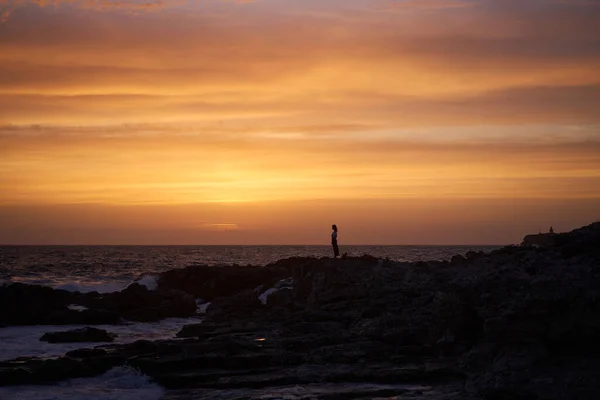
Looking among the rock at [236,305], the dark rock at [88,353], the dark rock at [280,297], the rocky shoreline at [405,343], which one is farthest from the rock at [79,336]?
the dark rock at [280,297]

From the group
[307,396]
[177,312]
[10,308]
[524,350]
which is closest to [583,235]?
[524,350]

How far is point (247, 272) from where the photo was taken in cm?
4444

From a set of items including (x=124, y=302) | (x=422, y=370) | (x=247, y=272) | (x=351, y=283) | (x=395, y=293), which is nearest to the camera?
(x=422, y=370)

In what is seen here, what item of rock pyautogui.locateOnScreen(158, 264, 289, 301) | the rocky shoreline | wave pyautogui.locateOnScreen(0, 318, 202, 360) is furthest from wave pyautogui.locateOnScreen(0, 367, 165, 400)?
rock pyautogui.locateOnScreen(158, 264, 289, 301)

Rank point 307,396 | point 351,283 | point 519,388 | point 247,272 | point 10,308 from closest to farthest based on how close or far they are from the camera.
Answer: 1. point 519,388
2. point 307,396
3. point 351,283
4. point 10,308
5. point 247,272

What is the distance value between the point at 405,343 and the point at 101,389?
785cm

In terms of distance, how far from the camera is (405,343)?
17.8 meters

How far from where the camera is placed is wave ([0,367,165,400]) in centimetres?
1638

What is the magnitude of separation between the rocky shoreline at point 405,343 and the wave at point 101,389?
0.28 meters

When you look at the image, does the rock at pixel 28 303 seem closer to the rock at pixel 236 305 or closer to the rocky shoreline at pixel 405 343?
the rock at pixel 236 305

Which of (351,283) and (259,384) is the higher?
(351,283)

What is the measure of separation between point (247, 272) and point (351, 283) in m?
20.9

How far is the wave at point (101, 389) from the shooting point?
645 inches

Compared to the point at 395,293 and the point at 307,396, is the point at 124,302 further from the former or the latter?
the point at 307,396
